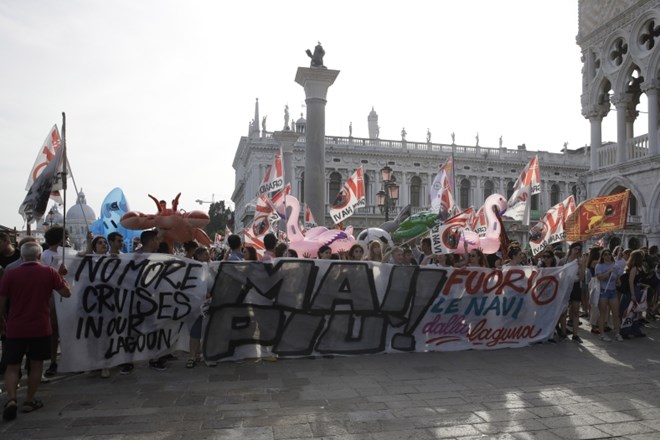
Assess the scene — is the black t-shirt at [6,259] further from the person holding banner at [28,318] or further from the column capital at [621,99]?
the column capital at [621,99]

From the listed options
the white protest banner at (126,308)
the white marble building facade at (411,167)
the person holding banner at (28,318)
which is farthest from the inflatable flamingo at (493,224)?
the white marble building facade at (411,167)

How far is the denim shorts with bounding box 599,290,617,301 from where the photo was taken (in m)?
9.22

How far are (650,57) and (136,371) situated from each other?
18530 millimetres

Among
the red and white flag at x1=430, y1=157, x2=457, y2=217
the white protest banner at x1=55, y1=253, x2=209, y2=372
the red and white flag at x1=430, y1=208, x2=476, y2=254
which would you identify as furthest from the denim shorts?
the white protest banner at x1=55, y1=253, x2=209, y2=372

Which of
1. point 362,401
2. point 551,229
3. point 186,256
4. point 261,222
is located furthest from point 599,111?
point 362,401

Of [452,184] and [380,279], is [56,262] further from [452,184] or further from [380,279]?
[452,184]

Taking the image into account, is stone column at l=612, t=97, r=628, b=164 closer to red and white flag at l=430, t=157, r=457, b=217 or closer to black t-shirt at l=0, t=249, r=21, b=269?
red and white flag at l=430, t=157, r=457, b=217

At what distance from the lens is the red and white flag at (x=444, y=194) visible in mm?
13203

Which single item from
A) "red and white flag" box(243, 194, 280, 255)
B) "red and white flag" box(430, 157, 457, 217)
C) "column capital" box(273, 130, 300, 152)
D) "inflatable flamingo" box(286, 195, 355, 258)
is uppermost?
"column capital" box(273, 130, 300, 152)

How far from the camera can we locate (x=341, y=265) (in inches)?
297

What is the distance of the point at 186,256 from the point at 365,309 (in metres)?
2.76

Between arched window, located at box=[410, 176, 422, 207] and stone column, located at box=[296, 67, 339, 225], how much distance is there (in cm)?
3962

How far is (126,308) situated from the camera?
662cm

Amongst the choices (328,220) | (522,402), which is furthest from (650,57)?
(328,220)
